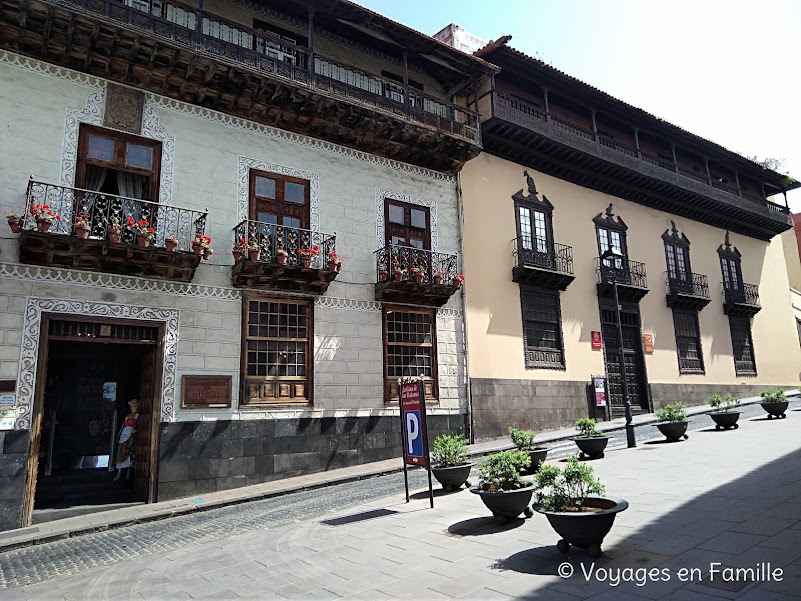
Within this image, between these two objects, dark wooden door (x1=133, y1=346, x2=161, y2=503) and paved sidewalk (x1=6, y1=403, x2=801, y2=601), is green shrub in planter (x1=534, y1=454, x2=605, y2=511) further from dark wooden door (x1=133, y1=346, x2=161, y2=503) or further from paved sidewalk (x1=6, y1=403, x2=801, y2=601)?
dark wooden door (x1=133, y1=346, x2=161, y2=503)

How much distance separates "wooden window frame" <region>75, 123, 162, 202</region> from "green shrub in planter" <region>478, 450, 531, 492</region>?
9.93 metres

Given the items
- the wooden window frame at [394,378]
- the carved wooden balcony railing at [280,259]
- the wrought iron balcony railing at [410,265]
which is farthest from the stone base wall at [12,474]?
the wrought iron balcony railing at [410,265]

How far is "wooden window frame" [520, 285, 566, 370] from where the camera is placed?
20.2m

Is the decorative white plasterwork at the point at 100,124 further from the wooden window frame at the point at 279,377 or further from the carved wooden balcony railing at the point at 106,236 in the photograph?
the wooden window frame at the point at 279,377

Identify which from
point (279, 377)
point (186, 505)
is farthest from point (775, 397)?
point (186, 505)

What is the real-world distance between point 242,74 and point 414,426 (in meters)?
9.72

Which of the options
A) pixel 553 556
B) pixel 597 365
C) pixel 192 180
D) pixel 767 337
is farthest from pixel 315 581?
pixel 767 337

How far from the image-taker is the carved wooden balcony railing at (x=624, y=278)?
23.0 meters

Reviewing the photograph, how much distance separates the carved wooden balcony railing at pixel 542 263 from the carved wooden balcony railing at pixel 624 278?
70.3 inches

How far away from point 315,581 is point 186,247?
9162 millimetres

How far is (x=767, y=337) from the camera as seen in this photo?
3041cm

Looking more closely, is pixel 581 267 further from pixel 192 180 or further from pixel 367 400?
pixel 192 180

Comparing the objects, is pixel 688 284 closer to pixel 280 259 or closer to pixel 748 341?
pixel 748 341

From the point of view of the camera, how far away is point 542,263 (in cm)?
2109
